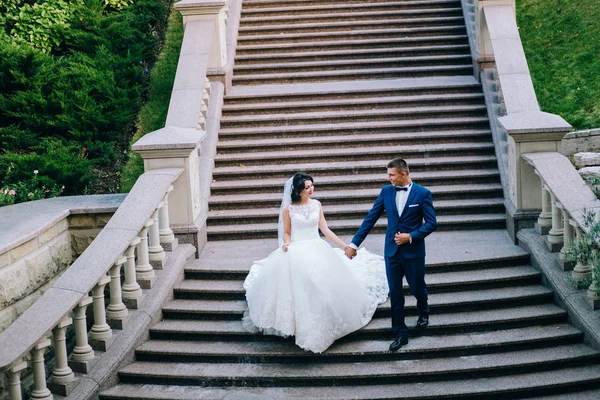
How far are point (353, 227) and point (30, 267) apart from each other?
404 cm

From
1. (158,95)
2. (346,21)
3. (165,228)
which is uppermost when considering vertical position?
(346,21)

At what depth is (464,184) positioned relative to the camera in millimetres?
10578

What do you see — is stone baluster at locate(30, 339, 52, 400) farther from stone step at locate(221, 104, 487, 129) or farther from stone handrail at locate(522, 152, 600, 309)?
stone step at locate(221, 104, 487, 129)

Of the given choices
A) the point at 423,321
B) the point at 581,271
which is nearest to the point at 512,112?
the point at 581,271

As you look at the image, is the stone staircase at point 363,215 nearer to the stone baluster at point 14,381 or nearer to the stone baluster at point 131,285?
the stone baluster at point 131,285

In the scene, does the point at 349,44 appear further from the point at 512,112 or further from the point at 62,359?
the point at 62,359

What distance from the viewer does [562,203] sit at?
8.00 m

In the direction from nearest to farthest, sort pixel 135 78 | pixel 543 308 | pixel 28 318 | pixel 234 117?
pixel 28 318 < pixel 543 308 < pixel 234 117 < pixel 135 78

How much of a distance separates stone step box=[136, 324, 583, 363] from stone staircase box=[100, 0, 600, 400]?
0.06 ft

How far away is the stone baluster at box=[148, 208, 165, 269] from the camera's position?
27.9ft

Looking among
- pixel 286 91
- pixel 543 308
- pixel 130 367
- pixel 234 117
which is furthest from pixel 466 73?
pixel 130 367

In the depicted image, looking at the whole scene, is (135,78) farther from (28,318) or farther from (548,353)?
(548,353)

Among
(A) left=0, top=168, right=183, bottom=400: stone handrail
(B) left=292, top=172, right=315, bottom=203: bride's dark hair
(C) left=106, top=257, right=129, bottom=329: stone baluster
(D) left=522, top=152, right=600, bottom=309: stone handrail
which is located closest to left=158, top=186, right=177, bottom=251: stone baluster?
(A) left=0, top=168, right=183, bottom=400: stone handrail

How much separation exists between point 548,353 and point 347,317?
6.50 ft
